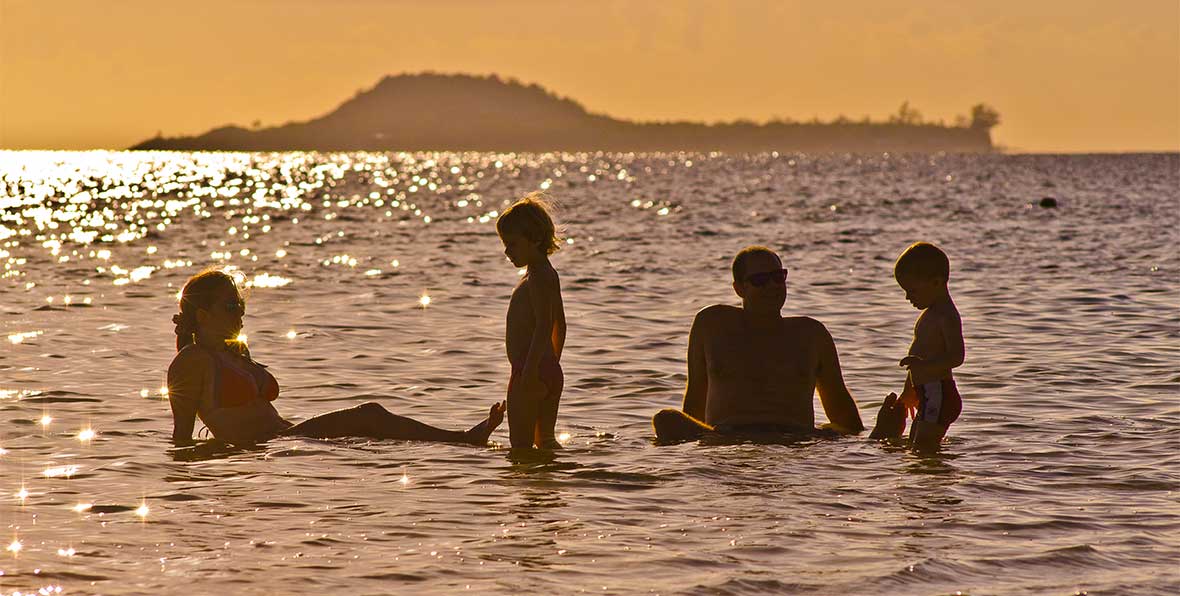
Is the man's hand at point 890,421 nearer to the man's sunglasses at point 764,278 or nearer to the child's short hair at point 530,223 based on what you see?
the man's sunglasses at point 764,278

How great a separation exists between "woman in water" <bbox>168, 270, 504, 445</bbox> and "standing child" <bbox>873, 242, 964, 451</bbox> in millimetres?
2718

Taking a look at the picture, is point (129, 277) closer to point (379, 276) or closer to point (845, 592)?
point (379, 276)

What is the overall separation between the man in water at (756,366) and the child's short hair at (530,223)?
1.13m

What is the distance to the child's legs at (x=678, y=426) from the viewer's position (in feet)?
31.2

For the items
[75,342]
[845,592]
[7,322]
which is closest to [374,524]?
[845,592]

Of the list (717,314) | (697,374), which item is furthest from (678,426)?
(717,314)

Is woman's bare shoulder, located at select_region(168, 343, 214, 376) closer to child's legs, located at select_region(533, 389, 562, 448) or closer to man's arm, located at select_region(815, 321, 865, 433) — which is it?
child's legs, located at select_region(533, 389, 562, 448)

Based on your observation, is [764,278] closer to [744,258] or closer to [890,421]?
[744,258]

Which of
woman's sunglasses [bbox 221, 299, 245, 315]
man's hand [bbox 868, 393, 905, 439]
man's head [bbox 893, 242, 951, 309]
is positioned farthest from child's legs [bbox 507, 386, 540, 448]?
man's head [bbox 893, 242, 951, 309]

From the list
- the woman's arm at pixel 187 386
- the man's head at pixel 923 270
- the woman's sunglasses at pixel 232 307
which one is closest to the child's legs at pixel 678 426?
the man's head at pixel 923 270

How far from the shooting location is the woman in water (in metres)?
9.23

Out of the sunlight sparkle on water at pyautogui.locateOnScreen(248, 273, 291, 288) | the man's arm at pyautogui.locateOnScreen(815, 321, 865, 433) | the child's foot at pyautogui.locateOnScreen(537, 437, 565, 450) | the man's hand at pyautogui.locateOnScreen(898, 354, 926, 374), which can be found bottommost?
the sunlight sparkle on water at pyautogui.locateOnScreen(248, 273, 291, 288)

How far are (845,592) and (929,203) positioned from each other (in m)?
65.3

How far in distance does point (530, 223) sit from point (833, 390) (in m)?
2.39
